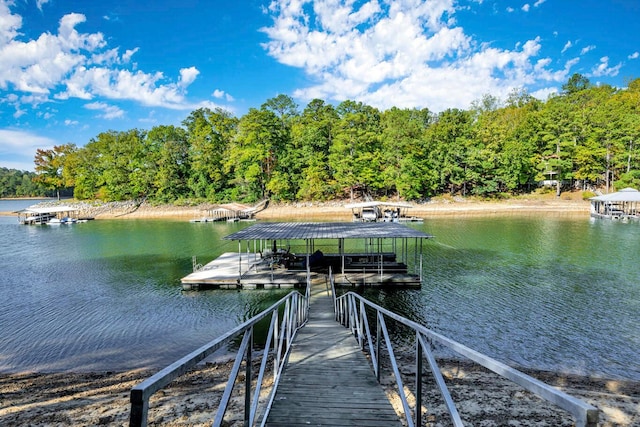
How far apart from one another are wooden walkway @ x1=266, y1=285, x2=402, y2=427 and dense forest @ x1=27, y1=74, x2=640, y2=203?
144 ft

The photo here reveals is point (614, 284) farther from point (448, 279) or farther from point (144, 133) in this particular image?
point (144, 133)

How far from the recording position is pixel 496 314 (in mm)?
12141

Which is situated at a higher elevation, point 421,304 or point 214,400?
point 214,400

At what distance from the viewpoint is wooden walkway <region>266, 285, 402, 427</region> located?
3598mm

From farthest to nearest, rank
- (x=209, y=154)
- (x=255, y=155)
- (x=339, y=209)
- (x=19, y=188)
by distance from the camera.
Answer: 1. (x=19, y=188)
2. (x=209, y=154)
3. (x=255, y=155)
4. (x=339, y=209)

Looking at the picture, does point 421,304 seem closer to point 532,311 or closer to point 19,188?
point 532,311

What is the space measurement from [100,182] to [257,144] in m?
30.6

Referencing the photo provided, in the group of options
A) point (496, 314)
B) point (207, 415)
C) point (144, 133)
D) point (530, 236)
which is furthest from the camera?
point (144, 133)

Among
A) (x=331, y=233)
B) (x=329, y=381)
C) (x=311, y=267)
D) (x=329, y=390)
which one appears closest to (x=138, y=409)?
(x=329, y=390)

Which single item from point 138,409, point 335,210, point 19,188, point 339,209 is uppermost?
point 19,188

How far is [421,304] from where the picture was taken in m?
13.5

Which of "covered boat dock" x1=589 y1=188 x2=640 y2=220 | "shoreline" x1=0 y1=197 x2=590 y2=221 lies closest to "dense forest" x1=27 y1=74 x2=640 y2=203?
"shoreline" x1=0 y1=197 x2=590 y2=221

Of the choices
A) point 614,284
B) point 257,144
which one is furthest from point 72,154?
point 614,284

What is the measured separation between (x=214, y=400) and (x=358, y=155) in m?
46.2
